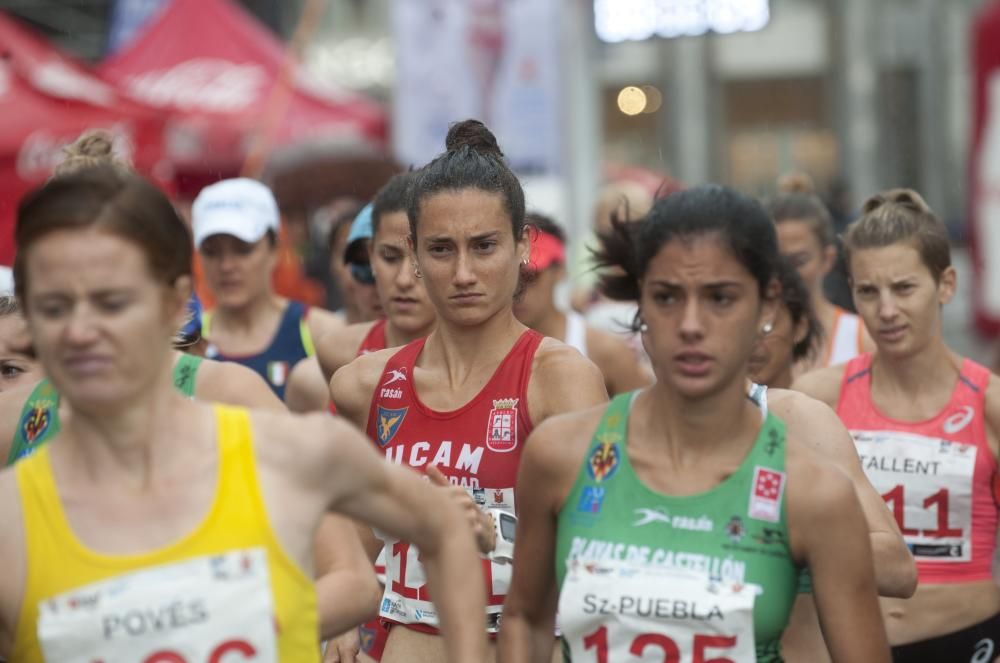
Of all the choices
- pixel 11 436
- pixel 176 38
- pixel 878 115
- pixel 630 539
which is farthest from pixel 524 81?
pixel 878 115

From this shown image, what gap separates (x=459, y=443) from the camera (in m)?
4.61

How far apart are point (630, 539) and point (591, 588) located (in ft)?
0.44

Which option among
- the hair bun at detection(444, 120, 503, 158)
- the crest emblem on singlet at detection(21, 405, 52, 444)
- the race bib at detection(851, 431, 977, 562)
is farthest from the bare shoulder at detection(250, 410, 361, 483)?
the race bib at detection(851, 431, 977, 562)

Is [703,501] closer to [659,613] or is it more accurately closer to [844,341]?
[659,613]

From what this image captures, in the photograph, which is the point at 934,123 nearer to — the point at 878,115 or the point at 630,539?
the point at 878,115

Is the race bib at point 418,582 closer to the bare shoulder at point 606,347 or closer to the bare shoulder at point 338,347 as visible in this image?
the bare shoulder at point 338,347

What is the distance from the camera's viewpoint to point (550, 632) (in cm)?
391

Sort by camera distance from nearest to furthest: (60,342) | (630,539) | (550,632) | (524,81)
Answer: (60,342) → (630,539) → (550,632) → (524,81)

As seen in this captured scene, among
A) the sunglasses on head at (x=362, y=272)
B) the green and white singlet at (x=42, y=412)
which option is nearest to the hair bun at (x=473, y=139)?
the green and white singlet at (x=42, y=412)

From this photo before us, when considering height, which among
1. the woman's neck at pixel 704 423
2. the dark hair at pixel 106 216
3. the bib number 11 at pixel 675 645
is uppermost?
the dark hair at pixel 106 216

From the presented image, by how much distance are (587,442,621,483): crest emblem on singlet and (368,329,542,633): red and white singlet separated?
0.88m

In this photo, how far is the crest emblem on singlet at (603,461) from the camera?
3.63 m

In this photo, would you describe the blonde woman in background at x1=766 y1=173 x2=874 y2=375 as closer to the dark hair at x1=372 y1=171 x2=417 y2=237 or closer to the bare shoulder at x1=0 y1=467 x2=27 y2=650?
the dark hair at x1=372 y1=171 x2=417 y2=237

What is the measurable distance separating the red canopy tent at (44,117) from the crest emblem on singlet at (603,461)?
6155 millimetres
